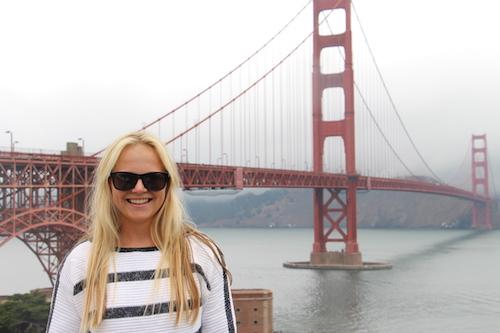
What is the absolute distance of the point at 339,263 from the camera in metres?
63.2

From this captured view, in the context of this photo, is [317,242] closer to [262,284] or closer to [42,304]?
[262,284]

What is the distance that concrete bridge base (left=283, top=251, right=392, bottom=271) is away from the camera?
203ft

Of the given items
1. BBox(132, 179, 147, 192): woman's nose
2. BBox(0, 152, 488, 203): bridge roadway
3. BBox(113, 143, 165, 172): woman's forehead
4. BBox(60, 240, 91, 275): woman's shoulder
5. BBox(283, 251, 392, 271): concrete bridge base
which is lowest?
BBox(283, 251, 392, 271): concrete bridge base

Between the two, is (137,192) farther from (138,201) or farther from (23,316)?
(23,316)

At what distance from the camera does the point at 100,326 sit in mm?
2396

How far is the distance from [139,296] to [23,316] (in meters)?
26.5

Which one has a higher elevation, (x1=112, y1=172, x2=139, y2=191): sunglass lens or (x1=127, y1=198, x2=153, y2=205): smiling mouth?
(x1=112, y1=172, x2=139, y2=191): sunglass lens

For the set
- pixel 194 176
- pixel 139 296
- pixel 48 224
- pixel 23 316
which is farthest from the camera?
pixel 194 176

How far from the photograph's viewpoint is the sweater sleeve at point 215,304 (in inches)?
98.8

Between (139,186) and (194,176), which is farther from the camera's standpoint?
(194,176)

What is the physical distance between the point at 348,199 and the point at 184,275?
64219 mm

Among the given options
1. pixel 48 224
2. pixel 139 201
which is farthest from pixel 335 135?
pixel 139 201

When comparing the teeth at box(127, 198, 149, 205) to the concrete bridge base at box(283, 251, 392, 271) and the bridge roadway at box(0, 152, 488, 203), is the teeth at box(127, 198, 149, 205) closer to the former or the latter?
the bridge roadway at box(0, 152, 488, 203)

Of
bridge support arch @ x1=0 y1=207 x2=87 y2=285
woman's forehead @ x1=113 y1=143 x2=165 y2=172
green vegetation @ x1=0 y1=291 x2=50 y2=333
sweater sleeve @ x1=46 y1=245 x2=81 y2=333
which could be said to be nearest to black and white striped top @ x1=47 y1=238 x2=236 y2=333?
sweater sleeve @ x1=46 y1=245 x2=81 y2=333
